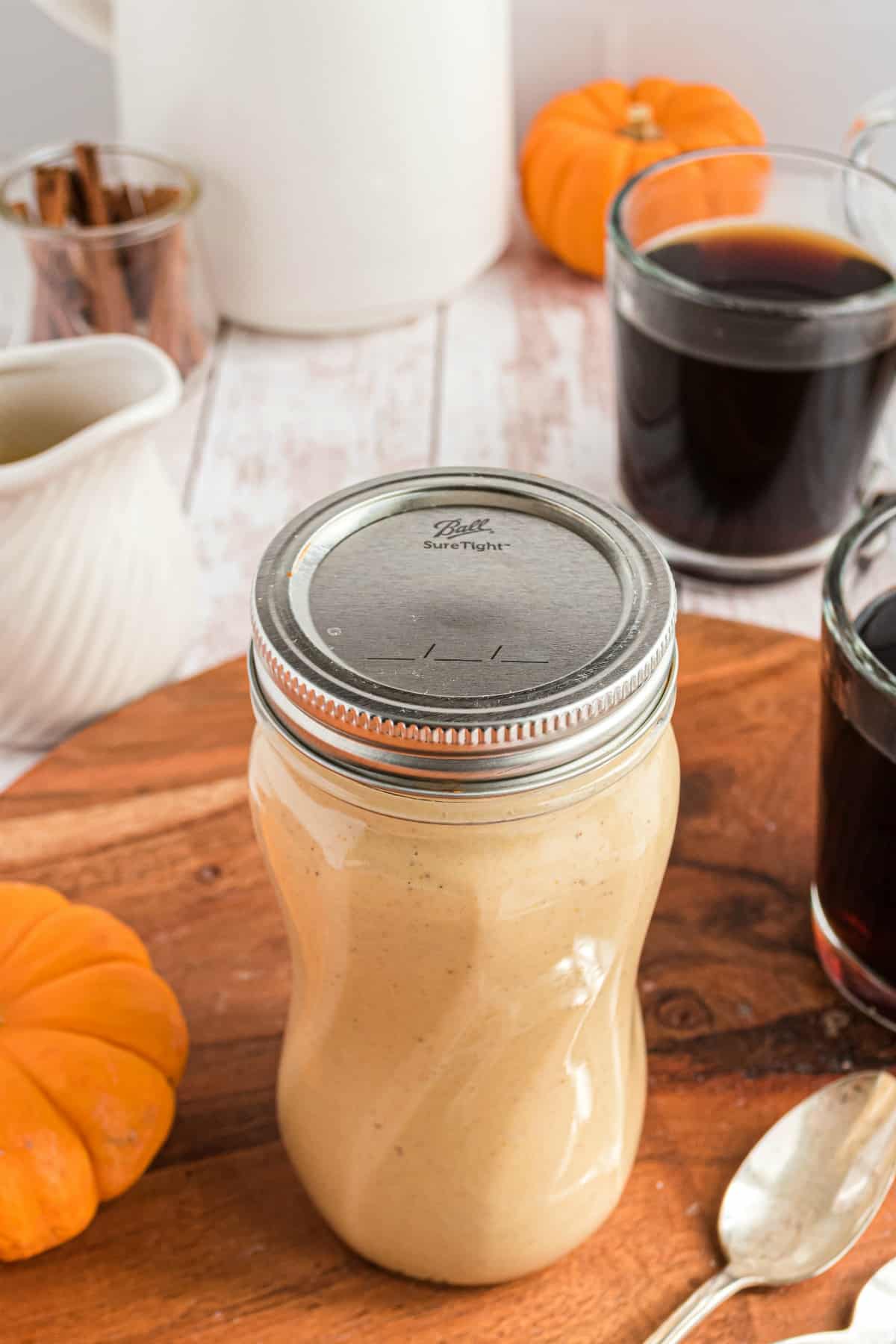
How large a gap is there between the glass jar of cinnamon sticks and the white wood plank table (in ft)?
0.21

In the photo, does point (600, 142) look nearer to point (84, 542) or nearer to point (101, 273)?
point (101, 273)

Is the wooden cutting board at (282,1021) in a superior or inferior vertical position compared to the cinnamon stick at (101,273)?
inferior

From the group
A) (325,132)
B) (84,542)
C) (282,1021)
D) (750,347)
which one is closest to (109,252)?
(325,132)

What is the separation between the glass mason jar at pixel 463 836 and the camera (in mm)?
353

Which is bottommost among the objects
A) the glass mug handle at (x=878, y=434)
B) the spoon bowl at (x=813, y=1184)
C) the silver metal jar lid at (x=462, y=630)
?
the spoon bowl at (x=813, y=1184)

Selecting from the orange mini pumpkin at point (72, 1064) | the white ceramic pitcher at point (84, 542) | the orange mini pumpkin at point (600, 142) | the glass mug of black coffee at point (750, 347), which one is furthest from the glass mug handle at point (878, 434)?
the orange mini pumpkin at point (72, 1064)

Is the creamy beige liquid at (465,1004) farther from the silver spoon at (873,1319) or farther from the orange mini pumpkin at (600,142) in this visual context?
the orange mini pumpkin at (600,142)

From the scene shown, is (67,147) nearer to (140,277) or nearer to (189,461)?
(140,277)

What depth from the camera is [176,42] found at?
0.90 meters

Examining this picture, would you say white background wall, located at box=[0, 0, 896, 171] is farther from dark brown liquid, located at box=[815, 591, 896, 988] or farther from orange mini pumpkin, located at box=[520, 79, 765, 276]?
dark brown liquid, located at box=[815, 591, 896, 988]

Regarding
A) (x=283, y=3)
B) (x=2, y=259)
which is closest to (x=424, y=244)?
(x=283, y=3)

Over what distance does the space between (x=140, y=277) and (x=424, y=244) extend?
0.64 ft

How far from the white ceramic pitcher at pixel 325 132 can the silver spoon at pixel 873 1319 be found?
28.1 inches

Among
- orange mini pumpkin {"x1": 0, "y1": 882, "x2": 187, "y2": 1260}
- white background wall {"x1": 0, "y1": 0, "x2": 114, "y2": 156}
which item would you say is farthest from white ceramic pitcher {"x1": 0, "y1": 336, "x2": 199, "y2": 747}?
white background wall {"x1": 0, "y1": 0, "x2": 114, "y2": 156}
